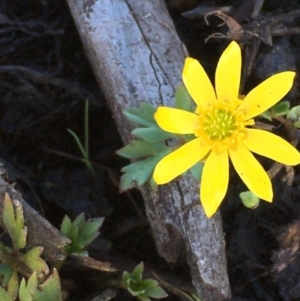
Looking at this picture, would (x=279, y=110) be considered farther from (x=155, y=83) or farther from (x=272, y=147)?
(x=155, y=83)

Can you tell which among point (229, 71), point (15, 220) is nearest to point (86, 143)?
point (15, 220)

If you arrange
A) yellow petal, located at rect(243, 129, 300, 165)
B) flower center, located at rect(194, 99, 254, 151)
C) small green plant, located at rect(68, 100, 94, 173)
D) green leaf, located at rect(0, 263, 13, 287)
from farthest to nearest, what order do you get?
small green plant, located at rect(68, 100, 94, 173) → green leaf, located at rect(0, 263, 13, 287) → flower center, located at rect(194, 99, 254, 151) → yellow petal, located at rect(243, 129, 300, 165)

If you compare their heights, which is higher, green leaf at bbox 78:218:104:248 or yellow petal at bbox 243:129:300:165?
yellow petal at bbox 243:129:300:165

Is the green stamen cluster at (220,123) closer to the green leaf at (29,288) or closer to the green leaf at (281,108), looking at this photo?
→ the green leaf at (281,108)

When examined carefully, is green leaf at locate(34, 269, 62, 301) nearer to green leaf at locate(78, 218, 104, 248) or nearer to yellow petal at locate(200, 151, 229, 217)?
green leaf at locate(78, 218, 104, 248)

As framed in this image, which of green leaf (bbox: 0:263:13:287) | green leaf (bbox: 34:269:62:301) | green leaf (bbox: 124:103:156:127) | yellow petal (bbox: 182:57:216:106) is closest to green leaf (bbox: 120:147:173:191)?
green leaf (bbox: 124:103:156:127)

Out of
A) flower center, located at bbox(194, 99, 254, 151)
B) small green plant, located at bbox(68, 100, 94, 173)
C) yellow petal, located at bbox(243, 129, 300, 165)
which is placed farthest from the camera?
small green plant, located at bbox(68, 100, 94, 173)

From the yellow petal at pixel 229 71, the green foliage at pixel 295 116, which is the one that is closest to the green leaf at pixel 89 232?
the yellow petal at pixel 229 71
